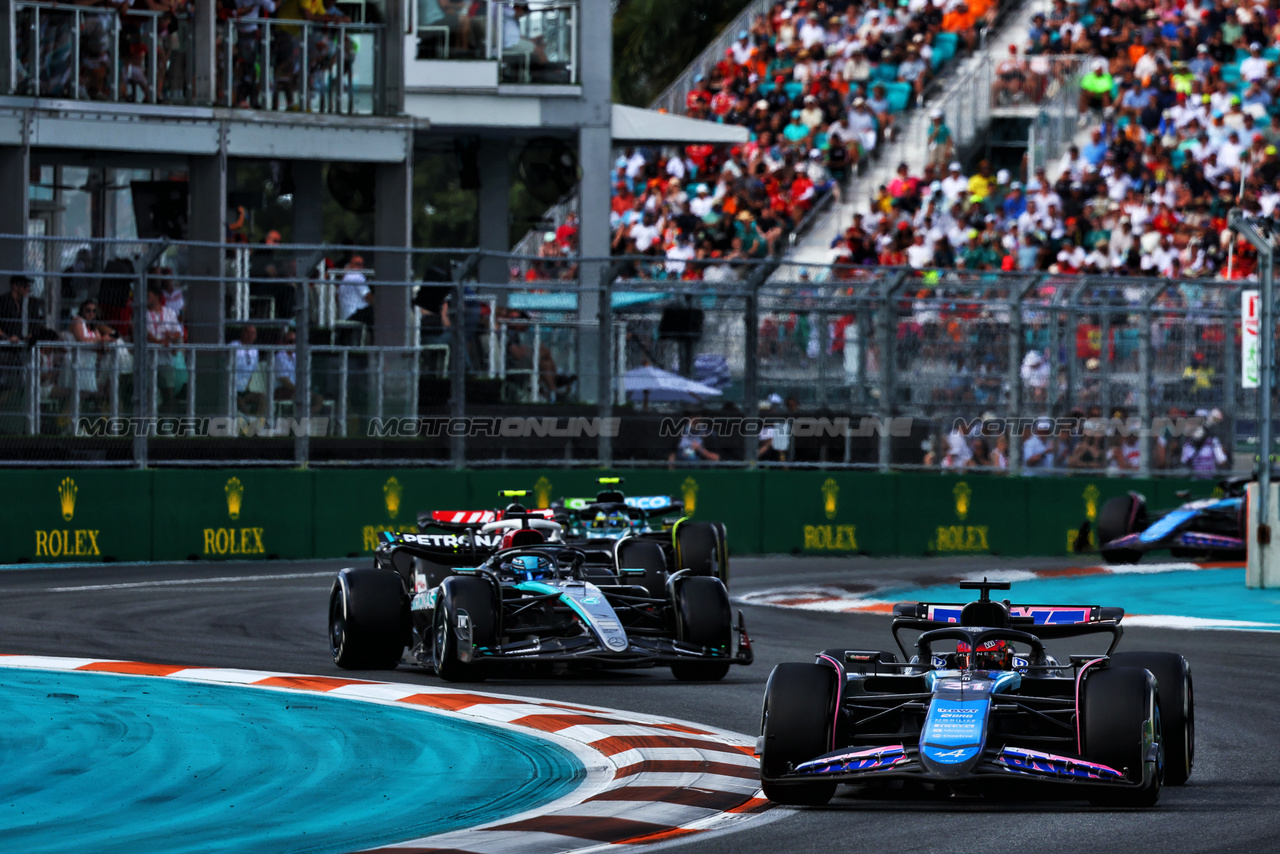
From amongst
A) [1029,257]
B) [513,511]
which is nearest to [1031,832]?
[513,511]

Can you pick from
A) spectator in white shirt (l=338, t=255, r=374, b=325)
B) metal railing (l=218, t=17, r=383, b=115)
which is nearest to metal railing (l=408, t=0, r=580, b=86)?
metal railing (l=218, t=17, r=383, b=115)

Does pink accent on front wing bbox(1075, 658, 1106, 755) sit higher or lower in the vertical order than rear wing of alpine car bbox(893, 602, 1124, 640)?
lower

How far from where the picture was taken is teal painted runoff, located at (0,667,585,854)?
6.81 meters

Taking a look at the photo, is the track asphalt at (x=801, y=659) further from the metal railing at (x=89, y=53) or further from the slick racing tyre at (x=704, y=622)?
the metal railing at (x=89, y=53)

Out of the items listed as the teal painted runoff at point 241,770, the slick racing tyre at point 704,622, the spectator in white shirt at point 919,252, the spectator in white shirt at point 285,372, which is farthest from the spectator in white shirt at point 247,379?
the spectator in white shirt at point 919,252

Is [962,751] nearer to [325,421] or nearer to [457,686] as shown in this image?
[457,686]

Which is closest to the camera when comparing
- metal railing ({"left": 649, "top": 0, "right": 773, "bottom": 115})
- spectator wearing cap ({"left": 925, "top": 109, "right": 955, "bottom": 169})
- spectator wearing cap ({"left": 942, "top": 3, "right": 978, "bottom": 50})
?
spectator wearing cap ({"left": 925, "top": 109, "right": 955, "bottom": 169})

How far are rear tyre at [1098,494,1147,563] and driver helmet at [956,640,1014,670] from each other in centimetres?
1280

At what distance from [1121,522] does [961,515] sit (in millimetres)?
2027

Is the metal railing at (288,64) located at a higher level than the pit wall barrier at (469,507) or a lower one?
higher

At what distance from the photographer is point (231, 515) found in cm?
1931

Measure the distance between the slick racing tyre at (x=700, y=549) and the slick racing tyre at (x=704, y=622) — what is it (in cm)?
301

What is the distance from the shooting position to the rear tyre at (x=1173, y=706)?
7.94m

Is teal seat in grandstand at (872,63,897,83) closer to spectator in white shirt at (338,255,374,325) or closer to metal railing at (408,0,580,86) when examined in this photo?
metal railing at (408,0,580,86)
